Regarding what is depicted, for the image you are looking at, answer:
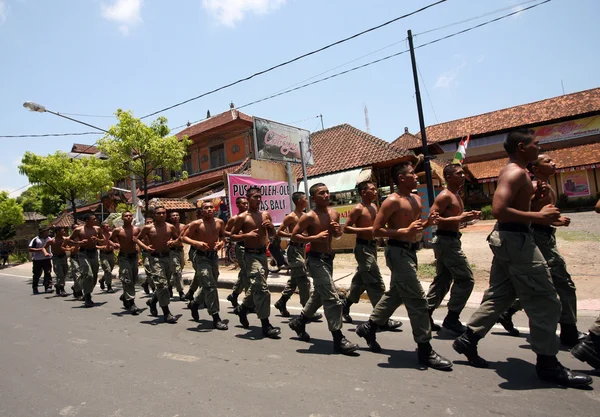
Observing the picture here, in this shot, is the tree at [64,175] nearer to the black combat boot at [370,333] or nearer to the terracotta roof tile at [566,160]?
the black combat boot at [370,333]

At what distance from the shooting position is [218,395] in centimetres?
320

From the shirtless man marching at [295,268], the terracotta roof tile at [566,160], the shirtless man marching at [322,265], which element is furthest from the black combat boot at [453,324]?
the terracotta roof tile at [566,160]

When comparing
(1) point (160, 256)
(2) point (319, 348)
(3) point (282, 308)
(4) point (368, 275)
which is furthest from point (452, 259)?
(1) point (160, 256)

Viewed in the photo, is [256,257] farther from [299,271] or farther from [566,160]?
[566,160]

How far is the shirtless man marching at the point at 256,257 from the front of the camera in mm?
4957

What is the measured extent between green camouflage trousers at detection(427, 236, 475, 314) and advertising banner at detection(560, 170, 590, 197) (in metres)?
25.4

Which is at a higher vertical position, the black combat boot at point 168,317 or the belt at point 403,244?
the belt at point 403,244

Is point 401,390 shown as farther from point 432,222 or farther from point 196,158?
point 196,158

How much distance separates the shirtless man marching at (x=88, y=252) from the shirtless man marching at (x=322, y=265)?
17.3 feet

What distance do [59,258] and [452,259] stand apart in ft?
30.5

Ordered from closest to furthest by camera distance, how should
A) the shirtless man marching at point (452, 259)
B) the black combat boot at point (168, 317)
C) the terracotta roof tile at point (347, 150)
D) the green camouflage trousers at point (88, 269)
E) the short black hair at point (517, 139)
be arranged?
the short black hair at point (517, 139), the shirtless man marching at point (452, 259), the black combat boot at point (168, 317), the green camouflage trousers at point (88, 269), the terracotta roof tile at point (347, 150)

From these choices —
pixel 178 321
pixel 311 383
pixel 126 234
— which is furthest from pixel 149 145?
pixel 311 383

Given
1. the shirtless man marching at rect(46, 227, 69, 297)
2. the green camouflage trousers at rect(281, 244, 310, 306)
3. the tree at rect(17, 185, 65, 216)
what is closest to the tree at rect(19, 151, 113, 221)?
the shirtless man marching at rect(46, 227, 69, 297)

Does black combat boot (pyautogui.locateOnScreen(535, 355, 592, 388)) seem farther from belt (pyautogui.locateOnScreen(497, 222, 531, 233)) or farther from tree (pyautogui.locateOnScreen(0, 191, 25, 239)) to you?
tree (pyautogui.locateOnScreen(0, 191, 25, 239))
